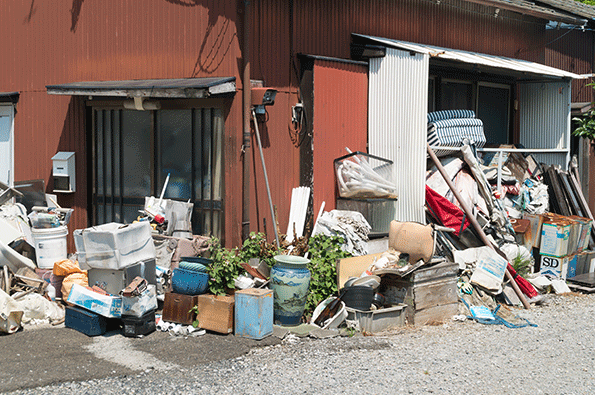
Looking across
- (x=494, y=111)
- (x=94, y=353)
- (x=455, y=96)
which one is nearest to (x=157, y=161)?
(x=94, y=353)

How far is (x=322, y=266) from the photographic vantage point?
8781 mm

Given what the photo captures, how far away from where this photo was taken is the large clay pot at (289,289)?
8016 millimetres

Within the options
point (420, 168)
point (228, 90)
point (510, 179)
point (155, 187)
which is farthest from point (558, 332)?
point (155, 187)

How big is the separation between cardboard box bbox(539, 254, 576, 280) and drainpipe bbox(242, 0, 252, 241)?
5721 millimetres

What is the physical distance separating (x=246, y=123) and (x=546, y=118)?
784cm

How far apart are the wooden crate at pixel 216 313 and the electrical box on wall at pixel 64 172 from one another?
408cm

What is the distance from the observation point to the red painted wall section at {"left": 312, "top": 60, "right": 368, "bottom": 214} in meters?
10.0

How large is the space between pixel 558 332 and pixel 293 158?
458 cm

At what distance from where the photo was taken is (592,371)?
23.1 feet

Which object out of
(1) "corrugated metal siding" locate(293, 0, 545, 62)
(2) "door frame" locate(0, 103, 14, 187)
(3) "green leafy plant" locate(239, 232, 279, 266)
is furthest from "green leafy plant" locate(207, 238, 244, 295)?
(2) "door frame" locate(0, 103, 14, 187)

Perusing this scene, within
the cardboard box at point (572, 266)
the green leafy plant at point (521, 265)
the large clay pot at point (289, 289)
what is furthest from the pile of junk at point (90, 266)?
the cardboard box at point (572, 266)

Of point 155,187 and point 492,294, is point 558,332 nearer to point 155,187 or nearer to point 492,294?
point 492,294

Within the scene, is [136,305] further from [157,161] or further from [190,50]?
[190,50]

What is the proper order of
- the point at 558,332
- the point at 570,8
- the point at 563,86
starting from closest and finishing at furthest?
the point at 558,332 < the point at 563,86 < the point at 570,8
